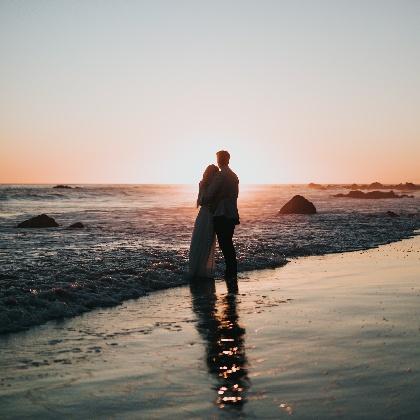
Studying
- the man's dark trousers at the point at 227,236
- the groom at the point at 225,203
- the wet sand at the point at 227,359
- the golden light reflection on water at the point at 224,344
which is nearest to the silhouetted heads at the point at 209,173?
the groom at the point at 225,203

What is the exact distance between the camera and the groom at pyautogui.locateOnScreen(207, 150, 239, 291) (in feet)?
34.7

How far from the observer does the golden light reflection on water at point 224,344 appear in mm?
4042

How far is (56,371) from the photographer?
4.61 metres

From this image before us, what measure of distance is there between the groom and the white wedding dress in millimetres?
195

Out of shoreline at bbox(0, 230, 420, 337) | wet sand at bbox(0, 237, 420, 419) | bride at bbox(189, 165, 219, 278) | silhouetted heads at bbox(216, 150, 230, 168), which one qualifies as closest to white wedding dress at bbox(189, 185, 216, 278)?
bride at bbox(189, 165, 219, 278)

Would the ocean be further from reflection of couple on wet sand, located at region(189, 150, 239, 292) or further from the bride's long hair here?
the bride's long hair

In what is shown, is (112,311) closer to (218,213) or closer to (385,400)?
(218,213)

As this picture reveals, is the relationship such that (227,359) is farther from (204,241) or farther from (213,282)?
(204,241)

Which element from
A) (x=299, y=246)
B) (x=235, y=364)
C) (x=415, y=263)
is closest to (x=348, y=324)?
(x=235, y=364)

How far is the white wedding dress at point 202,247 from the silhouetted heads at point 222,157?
68 cm

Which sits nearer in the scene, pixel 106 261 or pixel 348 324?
pixel 348 324

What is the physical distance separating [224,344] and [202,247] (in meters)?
5.34

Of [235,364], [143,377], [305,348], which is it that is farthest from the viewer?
[305,348]

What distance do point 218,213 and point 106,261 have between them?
128 inches
